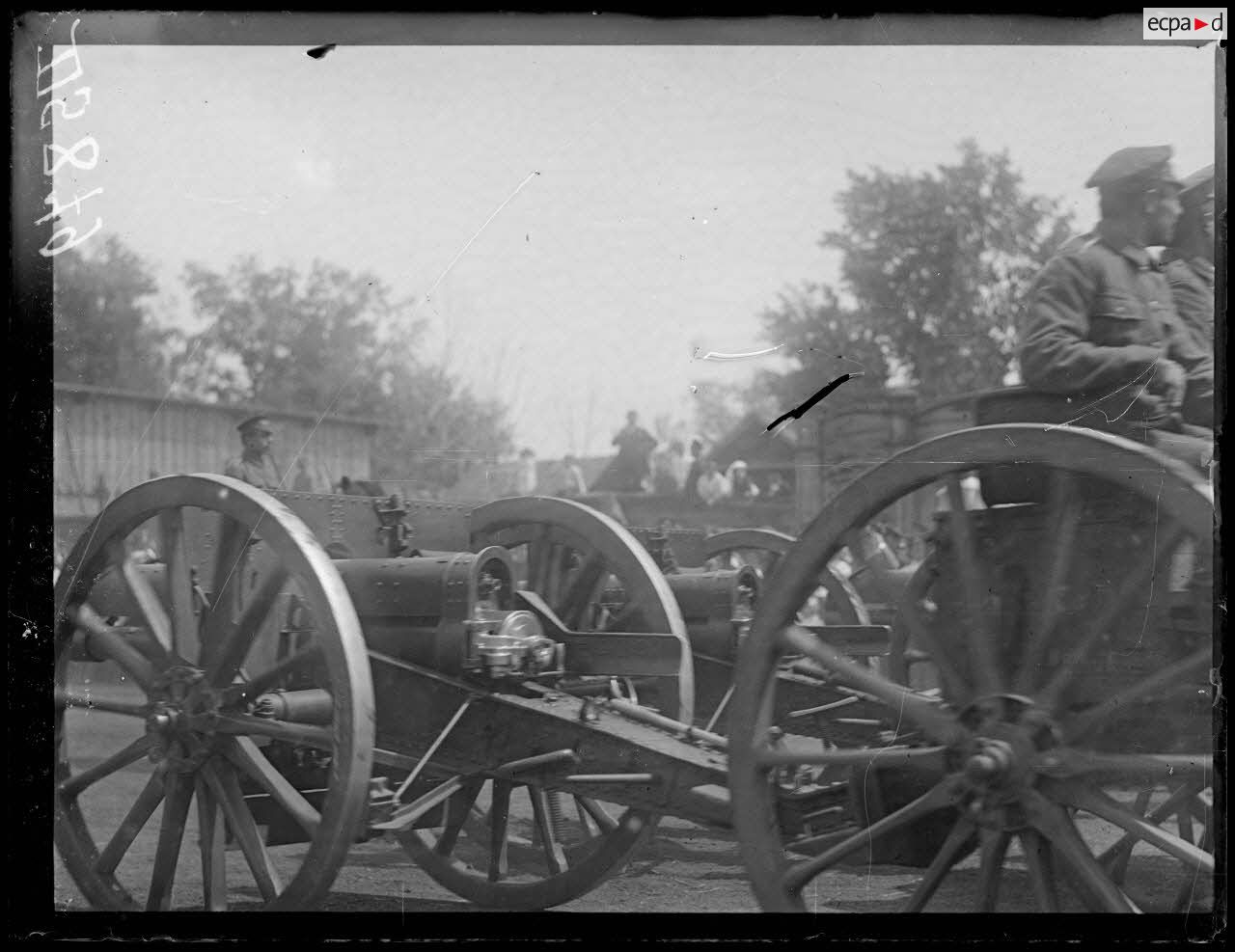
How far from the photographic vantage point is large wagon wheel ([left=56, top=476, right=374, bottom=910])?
3.33m

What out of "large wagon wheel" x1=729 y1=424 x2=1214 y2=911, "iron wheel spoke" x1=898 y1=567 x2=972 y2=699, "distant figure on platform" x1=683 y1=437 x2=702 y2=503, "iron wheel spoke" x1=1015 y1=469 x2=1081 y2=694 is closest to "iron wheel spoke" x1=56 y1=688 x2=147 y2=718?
"large wagon wheel" x1=729 y1=424 x2=1214 y2=911

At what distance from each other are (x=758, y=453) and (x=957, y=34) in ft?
4.67

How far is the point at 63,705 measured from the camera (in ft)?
11.1

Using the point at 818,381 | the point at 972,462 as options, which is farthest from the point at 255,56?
the point at 972,462

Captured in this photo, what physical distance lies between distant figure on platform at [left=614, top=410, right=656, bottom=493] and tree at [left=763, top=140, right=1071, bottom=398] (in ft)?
1.71

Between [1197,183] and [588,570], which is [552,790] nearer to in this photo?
[588,570]

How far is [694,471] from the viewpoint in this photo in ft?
14.9

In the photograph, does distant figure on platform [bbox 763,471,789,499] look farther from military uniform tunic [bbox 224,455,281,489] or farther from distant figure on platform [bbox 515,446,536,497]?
military uniform tunic [bbox 224,455,281,489]

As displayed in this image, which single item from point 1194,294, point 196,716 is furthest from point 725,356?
point 196,716

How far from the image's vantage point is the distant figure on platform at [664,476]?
439cm

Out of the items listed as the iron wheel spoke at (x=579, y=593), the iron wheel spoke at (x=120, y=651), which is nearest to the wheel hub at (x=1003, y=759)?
the iron wheel spoke at (x=579, y=593)

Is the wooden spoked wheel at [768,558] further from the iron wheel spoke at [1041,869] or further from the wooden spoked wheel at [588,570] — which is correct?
the iron wheel spoke at [1041,869]
